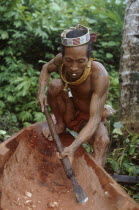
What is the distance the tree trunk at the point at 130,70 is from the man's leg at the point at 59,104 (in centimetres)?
136

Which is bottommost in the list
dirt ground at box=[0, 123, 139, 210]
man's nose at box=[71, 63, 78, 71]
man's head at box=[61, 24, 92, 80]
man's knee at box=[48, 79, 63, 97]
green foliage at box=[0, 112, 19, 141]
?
green foliage at box=[0, 112, 19, 141]

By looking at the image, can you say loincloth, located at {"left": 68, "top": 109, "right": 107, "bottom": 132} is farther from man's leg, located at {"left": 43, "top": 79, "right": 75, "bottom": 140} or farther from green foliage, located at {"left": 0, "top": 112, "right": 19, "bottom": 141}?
green foliage, located at {"left": 0, "top": 112, "right": 19, "bottom": 141}

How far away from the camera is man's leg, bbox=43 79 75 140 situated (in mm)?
3049

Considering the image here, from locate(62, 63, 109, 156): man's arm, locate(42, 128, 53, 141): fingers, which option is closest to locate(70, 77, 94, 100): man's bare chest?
locate(62, 63, 109, 156): man's arm

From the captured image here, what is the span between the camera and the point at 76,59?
8.05 ft

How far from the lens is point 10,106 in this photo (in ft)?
18.9

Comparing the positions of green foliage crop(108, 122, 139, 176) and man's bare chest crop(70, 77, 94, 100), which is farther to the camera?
green foliage crop(108, 122, 139, 176)

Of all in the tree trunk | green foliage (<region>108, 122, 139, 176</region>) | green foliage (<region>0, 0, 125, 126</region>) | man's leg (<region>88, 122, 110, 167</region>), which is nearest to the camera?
man's leg (<region>88, 122, 110, 167</region>)

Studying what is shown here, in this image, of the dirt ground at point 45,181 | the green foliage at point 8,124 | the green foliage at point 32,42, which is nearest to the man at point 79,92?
the dirt ground at point 45,181

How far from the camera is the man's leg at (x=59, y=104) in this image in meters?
3.05

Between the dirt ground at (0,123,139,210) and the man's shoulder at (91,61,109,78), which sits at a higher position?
the man's shoulder at (91,61,109,78)

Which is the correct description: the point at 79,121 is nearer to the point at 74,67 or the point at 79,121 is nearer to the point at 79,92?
the point at 79,92

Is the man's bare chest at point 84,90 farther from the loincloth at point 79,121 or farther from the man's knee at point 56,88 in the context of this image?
the loincloth at point 79,121

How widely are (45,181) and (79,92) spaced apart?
0.97 metres
